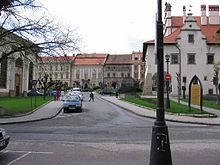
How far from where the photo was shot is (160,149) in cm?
733

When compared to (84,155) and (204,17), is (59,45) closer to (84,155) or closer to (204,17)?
(84,155)

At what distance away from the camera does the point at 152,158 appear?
7383 mm

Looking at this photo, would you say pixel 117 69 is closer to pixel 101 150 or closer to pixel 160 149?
pixel 101 150

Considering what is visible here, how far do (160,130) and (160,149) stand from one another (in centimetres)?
42

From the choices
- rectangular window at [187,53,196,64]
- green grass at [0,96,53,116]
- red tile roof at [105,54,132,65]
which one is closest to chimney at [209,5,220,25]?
rectangular window at [187,53,196,64]

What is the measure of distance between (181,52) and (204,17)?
17.6 m

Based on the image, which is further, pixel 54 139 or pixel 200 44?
pixel 200 44

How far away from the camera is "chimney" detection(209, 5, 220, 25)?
79.4 m

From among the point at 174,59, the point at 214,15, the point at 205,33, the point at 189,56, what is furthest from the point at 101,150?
the point at 214,15

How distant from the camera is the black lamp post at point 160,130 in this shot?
731 centimetres

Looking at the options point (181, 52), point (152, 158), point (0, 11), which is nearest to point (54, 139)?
point (152, 158)

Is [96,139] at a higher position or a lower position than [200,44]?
lower

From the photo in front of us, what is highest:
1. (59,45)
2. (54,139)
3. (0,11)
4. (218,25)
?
(218,25)

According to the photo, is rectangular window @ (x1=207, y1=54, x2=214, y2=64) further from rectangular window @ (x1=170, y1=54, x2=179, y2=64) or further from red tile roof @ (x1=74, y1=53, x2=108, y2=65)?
red tile roof @ (x1=74, y1=53, x2=108, y2=65)
